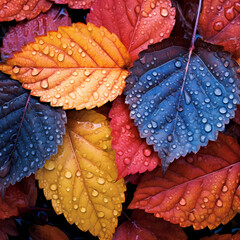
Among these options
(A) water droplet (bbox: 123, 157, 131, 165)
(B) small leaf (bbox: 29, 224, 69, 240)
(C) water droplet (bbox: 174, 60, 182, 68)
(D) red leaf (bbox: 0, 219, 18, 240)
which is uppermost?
(C) water droplet (bbox: 174, 60, 182, 68)

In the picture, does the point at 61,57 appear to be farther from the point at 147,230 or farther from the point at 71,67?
the point at 147,230

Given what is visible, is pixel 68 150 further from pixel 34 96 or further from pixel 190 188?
pixel 190 188

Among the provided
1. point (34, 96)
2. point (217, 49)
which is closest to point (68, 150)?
point (34, 96)

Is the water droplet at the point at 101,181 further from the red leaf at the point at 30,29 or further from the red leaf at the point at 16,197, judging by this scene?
the red leaf at the point at 30,29

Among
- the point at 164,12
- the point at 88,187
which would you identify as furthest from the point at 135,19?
the point at 88,187

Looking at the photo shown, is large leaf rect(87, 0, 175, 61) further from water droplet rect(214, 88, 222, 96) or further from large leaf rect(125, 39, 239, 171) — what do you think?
water droplet rect(214, 88, 222, 96)

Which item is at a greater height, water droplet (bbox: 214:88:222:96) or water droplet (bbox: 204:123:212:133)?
water droplet (bbox: 214:88:222:96)

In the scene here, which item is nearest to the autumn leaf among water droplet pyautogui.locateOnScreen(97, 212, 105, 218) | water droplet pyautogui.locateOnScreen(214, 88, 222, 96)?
water droplet pyautogui.locateOnScreen(214, 88, 222, 96)
